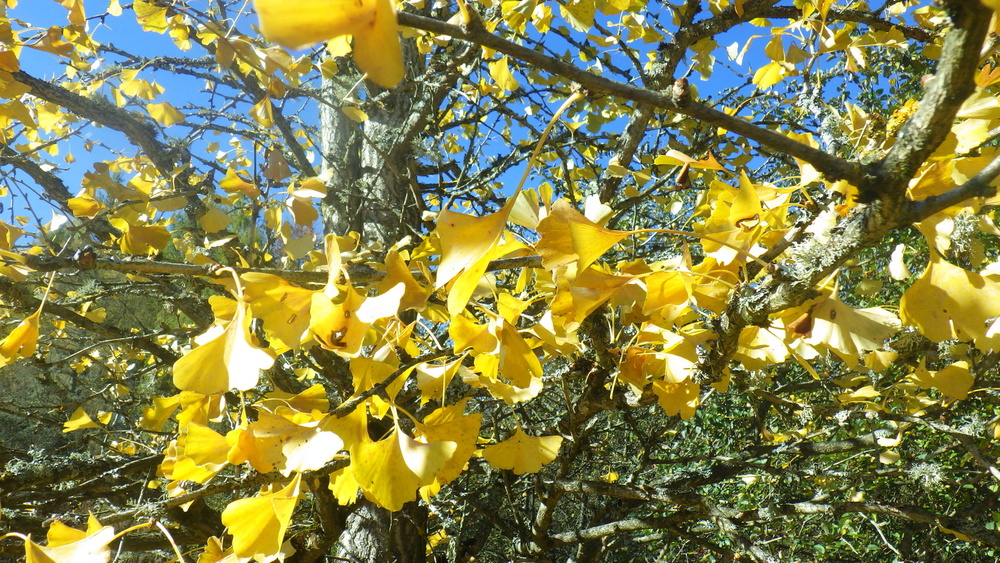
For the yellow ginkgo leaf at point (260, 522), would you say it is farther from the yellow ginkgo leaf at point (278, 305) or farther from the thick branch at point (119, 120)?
the thick branch at point (119, 120)

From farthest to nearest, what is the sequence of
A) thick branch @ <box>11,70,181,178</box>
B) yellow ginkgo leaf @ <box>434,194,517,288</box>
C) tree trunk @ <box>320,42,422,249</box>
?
tree trunk @ <box>320,42,422,249</box> → thick branch @ <box>11,70,181,178</box> → yellow ginkgo leaf @ <box>434,194,517,288</box>

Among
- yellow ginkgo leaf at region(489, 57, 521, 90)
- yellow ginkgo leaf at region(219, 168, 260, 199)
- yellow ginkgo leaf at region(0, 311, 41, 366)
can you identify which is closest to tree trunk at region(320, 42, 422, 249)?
yellow ginkgo leaf at region(219, 168, 260, 199)

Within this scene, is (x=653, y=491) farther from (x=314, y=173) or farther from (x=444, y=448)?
(x=314, y=173)

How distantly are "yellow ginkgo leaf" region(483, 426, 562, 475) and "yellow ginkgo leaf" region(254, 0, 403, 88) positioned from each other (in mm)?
658

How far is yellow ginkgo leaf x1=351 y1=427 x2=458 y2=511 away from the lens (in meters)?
0.56

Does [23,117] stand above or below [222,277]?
above

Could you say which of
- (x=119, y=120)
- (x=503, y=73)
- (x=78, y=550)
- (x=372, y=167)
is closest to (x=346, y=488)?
(x=78, y=550)

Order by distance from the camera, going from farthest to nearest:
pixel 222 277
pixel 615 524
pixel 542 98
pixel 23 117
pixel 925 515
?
pixel 542 98 → pixel 615 524 → pixel 23 117 → pixel 925 515 → pixel 222 277

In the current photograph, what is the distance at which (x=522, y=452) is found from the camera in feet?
2.80

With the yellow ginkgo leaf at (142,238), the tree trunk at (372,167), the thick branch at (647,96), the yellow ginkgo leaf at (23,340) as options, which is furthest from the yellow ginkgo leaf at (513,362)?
the tree trunk at (372,167)

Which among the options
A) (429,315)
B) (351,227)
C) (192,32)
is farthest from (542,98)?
(429,315)

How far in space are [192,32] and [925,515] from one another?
2291 millimetres

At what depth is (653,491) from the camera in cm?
144

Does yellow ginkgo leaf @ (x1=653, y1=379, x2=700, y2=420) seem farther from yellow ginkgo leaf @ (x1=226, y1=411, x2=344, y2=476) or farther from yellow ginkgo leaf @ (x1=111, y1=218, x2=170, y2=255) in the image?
yellow ginkgo leaf @ (x1=111, y1=218, x2=170, y2=255)
